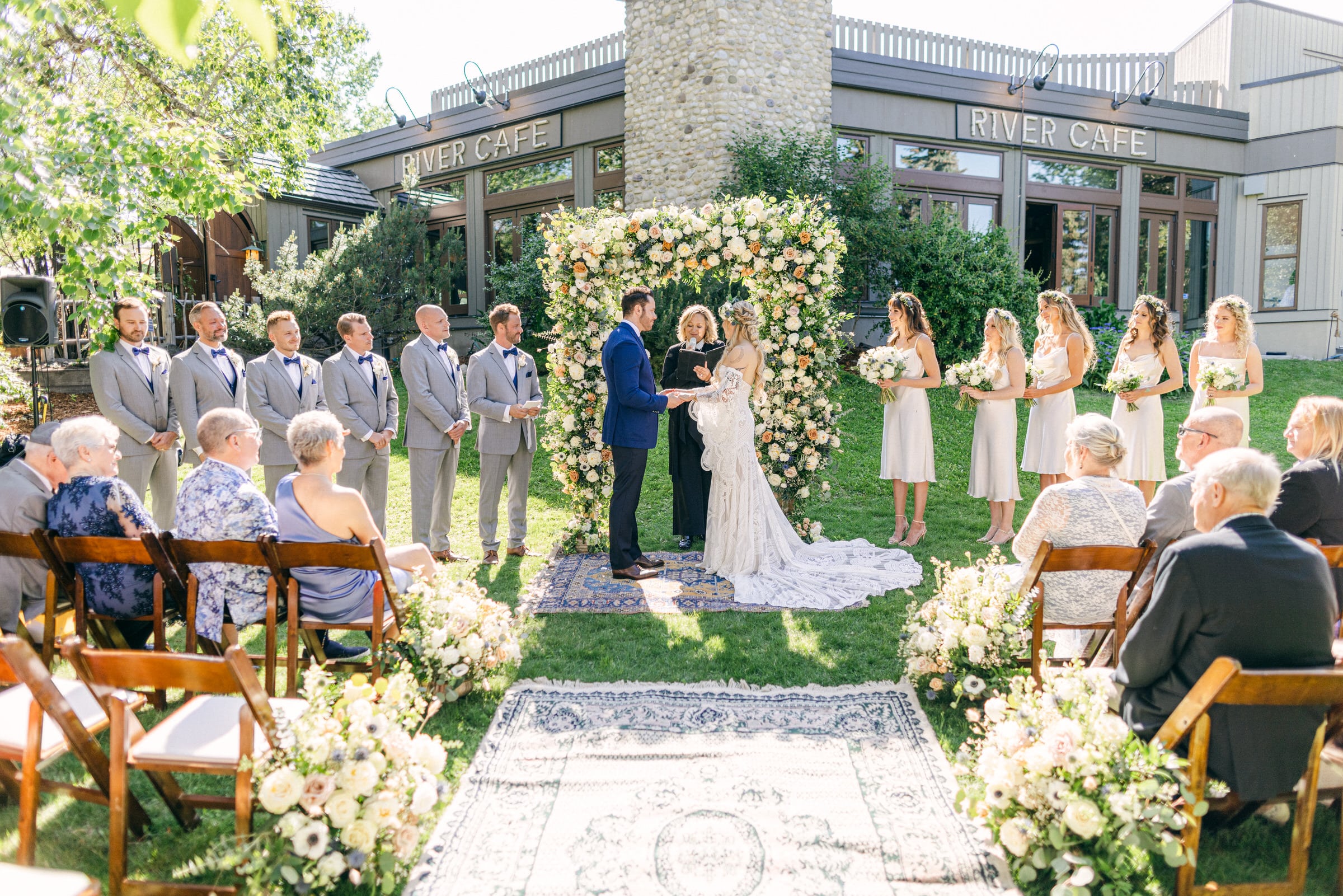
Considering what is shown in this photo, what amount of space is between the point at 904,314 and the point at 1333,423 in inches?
165

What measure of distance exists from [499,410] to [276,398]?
69.4 inches

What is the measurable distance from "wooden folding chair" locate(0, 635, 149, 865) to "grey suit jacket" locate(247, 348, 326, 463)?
12.5 feet

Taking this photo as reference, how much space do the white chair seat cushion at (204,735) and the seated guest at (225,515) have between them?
3.56ft

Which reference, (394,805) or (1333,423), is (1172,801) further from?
(394,805)

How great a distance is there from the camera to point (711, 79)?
15406 millimetres

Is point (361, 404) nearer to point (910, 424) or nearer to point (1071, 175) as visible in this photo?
point (910, 424)

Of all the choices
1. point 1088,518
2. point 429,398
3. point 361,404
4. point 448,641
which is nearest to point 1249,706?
point 1088,518

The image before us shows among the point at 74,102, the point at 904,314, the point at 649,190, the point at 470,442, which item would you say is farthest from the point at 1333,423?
the point at 649,190

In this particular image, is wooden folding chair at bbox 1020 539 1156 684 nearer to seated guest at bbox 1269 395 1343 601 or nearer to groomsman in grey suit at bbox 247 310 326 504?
seated guest at bbox 1269 395 1343 601

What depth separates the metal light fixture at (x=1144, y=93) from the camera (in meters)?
18.5

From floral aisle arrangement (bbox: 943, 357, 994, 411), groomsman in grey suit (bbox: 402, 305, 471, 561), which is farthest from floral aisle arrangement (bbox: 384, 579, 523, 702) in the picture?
floral aisle arrangement (bbox: 943, 357, 994, 411)

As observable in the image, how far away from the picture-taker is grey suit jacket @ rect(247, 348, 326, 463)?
23.0 feet

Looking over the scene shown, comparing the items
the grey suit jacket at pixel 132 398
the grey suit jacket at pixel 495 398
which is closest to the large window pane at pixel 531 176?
the grey suit jacket at pixel 495 398

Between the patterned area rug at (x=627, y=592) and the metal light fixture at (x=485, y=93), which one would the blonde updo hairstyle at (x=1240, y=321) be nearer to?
the patterned area rug at (x=627, y=592)
